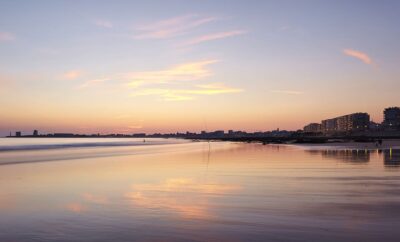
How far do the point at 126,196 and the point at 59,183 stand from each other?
6239 mm

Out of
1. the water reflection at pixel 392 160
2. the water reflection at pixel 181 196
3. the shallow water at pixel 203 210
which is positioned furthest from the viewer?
the water reflection at pixel 392 160

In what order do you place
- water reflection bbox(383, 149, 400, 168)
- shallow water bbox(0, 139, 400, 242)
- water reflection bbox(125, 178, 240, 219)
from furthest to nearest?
water reflection bbox(383, 149, 400, 168), water reflection bbox(125, 178, 240, 219), shallow water bbox(0, 139, 400, 242)

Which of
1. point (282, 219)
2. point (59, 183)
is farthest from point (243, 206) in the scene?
point (59, 183)

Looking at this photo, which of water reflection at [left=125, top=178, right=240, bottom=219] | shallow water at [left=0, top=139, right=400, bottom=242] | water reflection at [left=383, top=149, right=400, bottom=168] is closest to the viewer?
shallow water at [left=0, top=139, right=400, bottom=242]

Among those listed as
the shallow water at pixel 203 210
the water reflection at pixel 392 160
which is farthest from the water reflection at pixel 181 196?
the water reflection at pixel 392 160

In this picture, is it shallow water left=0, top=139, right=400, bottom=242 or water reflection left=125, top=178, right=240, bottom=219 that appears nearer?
shallow water left=0, top=139, right=400, bottom=242

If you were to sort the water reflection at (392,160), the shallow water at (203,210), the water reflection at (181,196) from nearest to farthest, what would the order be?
the shallow water at (203,210) → the water reflection at (181,196) → the water reflection at (392,160)

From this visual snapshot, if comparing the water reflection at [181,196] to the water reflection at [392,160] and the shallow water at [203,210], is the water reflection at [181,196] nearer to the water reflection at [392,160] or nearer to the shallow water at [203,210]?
the shallow water at [203,210]

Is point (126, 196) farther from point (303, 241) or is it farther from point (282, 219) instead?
point (303, 241)

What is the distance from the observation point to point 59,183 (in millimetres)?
20391

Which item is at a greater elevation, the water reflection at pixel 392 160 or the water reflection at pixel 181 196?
the water reflection at pixel 392 160

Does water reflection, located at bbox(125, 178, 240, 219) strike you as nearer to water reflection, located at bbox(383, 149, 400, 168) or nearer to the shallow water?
the shallow water

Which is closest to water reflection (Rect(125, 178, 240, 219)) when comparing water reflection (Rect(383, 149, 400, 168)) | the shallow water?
the shallow water

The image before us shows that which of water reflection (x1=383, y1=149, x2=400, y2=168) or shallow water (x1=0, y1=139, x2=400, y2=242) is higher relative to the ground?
water reflection (x1=383, y1=149, x2=400, y2=168)
